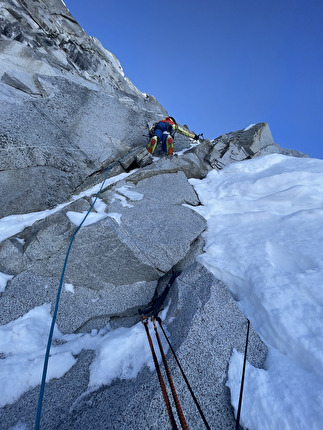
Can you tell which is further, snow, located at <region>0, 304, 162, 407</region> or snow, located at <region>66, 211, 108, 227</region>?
snow, located at <region>66, 211, 108, 227</region>

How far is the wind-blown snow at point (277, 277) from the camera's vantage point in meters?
1.96

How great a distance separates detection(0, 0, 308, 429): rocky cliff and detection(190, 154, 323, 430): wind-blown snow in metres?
0.25

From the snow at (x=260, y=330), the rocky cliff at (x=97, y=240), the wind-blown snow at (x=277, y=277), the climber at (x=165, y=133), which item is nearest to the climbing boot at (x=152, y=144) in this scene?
the climber at (x=165, y=133)

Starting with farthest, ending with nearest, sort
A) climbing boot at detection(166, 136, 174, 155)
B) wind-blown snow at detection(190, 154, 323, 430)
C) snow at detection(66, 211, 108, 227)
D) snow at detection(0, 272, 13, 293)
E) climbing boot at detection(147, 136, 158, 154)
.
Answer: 1. climbing boot at detection(166, 136, 174, 155)
2. climbing boot at detection(147, 136, 158, 154)
3. snow at detection(66, 211, 108, 227)
4. snow at detection(0, 272, 13, 293)
5. wind-blown snow at detection(190, 154, 323, 430)

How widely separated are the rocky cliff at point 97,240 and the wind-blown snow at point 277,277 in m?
0.25

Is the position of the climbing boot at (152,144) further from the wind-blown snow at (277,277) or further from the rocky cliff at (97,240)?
the wind-blown snow at (277,277)

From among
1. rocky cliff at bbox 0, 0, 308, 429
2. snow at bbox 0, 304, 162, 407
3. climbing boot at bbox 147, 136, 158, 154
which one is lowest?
snow at bbox 0, 304, 162, 407

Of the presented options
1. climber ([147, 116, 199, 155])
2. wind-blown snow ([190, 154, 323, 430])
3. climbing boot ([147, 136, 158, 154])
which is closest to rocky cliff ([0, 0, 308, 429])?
wind-blown snow ([190, 154, 323, 430])

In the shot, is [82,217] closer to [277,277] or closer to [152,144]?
[277,277]

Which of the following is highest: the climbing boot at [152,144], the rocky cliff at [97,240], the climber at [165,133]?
the climber at [165,133]

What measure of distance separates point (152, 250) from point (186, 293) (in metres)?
1.24

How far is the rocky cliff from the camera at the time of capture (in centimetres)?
220

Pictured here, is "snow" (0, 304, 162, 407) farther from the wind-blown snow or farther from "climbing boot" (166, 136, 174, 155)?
"climbing boot" (166, 136, 174, 155)

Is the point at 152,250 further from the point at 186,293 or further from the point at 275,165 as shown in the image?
the point at 275,165
